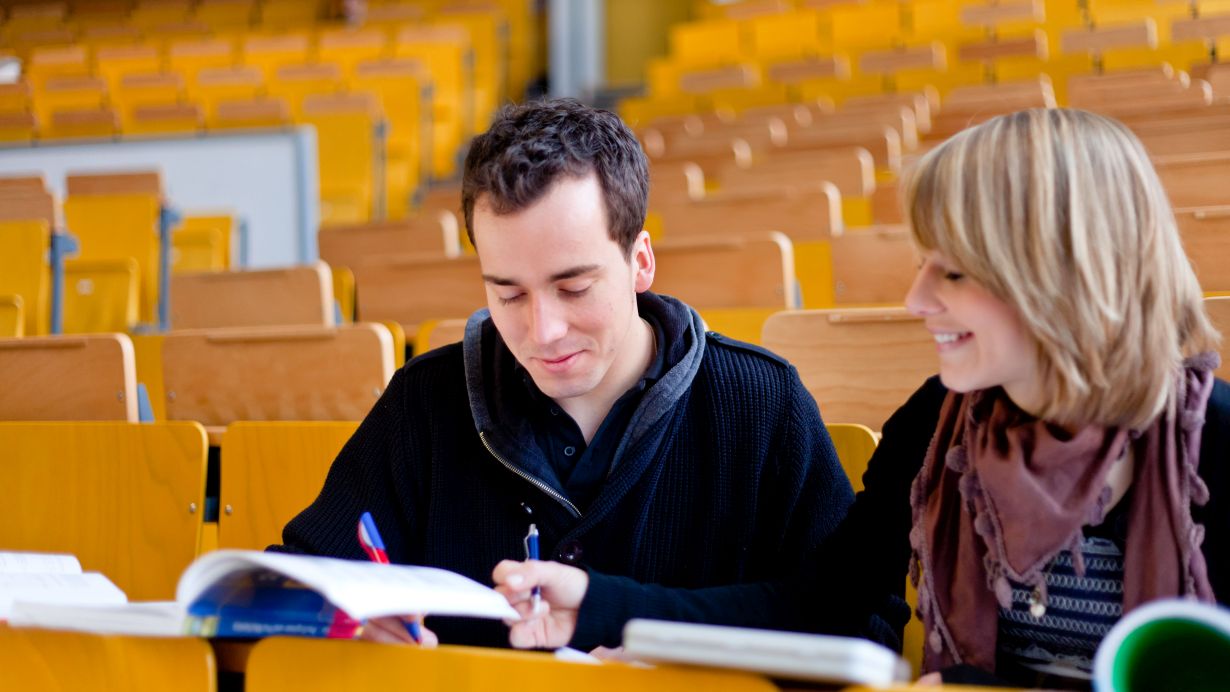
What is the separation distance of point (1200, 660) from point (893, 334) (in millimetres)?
999

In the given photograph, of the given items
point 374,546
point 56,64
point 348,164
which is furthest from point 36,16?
point 374,546

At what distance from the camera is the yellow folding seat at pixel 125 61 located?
293 inches

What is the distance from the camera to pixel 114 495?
172 cm

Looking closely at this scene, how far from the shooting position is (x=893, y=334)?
1726 millimetres

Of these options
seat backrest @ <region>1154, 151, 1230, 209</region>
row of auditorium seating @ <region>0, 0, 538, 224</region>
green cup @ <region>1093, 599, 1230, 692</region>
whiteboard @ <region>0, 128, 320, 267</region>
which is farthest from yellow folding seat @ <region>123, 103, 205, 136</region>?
green cup @ <region>1093, 599, 1230, 692</region>

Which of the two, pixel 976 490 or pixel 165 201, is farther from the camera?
pixel 165 201

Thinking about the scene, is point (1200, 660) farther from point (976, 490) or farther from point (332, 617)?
point (332, 617)

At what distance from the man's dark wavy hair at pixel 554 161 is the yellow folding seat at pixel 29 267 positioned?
2.58m

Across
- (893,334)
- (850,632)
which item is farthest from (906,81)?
(850,632)

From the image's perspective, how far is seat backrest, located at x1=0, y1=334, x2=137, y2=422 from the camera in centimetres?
204

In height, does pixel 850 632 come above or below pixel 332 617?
below

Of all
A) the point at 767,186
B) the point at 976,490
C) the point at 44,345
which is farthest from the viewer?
the point at 767,186

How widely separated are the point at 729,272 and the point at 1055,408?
146 centimetres

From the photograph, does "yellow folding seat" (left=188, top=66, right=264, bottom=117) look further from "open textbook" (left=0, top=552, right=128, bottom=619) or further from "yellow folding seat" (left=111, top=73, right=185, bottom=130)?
"open textbook" (left=0, top=552, right=128, bottom=619)
